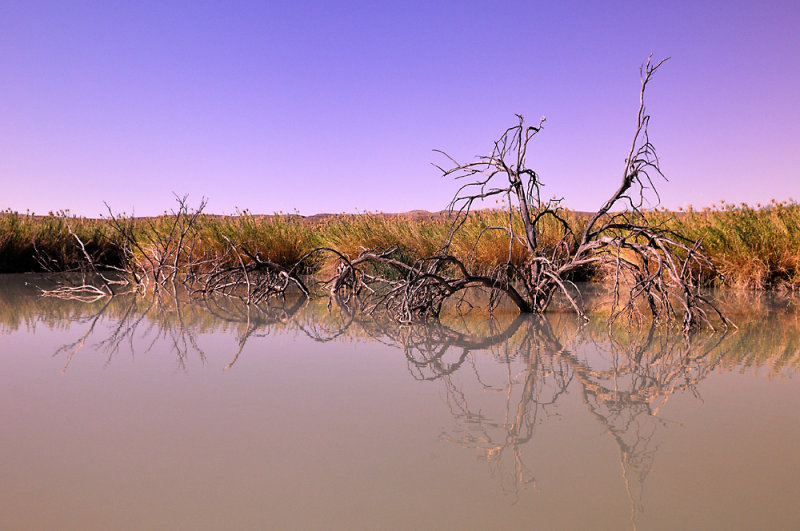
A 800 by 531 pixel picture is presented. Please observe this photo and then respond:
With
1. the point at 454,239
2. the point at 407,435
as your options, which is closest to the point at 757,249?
the point at 454,239

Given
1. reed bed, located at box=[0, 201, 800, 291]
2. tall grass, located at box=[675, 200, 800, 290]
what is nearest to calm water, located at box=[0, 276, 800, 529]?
reed bed, located at box=[0, 201, 800, 291]

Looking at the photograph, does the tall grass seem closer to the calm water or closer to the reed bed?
the reed bed

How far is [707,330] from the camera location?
4.80 metres

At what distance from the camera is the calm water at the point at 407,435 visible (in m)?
1.69

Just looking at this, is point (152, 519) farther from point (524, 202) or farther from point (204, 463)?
point (524, 202)

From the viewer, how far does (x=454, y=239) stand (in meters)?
9.93

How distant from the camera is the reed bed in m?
8.23

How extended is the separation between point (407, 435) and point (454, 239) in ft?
25.4

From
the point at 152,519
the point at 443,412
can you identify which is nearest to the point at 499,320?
the point at 443,412

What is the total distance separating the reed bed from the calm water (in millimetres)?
3125

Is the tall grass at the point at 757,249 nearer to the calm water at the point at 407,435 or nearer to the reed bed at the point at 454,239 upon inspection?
the reed bed at the point at 454,239

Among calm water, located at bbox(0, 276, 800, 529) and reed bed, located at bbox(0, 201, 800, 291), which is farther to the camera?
reed bed, located at bbox(0, 201, 800, 291)

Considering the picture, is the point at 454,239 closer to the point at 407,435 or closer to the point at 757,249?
the point at 757,249

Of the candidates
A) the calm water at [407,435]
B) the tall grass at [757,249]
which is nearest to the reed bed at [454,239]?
the tall grass at [757,249]
